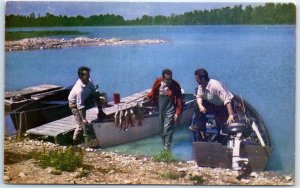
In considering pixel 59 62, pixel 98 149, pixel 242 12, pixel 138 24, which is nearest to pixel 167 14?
pixel 138 24

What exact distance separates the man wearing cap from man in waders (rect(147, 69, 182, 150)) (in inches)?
3.0

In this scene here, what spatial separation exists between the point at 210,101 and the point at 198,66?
0.47ft

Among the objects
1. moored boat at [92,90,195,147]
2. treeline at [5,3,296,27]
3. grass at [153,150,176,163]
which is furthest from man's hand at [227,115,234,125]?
treeline at [5,3,296,27]

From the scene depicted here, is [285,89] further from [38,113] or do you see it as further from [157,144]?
[38,113]

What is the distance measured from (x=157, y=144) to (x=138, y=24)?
0.47 m

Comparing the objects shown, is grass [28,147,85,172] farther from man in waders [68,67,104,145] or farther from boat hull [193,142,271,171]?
boat hull [193,142,271,171]

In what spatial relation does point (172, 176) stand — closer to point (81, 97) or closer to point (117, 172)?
point (117, 172)

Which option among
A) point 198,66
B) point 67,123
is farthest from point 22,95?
point 198,66

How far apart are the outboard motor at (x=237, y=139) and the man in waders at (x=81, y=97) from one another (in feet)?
1.68

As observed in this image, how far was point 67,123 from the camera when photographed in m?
1.94

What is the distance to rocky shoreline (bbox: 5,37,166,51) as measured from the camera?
6.33 ft

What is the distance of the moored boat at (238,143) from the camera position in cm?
192

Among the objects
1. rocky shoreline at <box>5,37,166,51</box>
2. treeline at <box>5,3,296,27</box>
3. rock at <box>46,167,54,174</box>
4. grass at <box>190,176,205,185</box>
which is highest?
treeline at <box>5,3,296,27</box>

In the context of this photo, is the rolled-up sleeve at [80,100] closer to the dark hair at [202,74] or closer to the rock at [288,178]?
the dark hair at [202,74]
